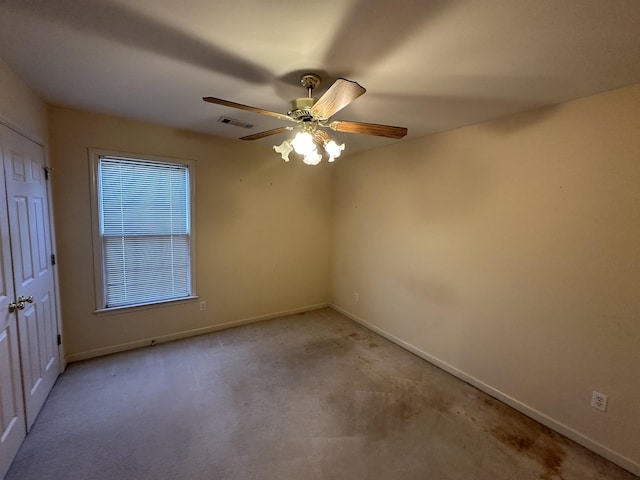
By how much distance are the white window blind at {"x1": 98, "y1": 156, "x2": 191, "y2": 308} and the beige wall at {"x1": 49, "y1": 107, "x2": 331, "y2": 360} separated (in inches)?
5.6

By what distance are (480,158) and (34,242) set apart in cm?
370

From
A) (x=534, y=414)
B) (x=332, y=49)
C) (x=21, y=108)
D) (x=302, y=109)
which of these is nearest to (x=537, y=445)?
(x=534, y=414)

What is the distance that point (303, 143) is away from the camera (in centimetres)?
168

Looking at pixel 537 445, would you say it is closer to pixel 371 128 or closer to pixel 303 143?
pixel 371 128

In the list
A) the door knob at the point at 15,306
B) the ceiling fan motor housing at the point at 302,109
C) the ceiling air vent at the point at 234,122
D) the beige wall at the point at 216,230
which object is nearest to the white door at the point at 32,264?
the door knob at the point at 15,306

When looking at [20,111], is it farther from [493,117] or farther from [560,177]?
[560,177]

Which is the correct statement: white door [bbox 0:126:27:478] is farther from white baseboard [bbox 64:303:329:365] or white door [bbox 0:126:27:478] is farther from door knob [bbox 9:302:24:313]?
white baseboard [bbox 64:303:329:365]

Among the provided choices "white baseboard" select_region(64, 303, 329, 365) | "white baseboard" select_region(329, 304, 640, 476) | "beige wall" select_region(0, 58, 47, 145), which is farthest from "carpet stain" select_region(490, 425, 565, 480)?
"beige wall" select_region(0, 58, 47, 145)

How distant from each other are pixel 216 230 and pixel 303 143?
219 cm

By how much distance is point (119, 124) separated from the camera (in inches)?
110

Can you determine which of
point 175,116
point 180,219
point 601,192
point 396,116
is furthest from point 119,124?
point 601,192

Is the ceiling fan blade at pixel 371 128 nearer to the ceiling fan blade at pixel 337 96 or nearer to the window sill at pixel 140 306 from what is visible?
→ the ceiling fan blade at pixel 337 96

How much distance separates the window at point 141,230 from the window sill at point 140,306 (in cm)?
3

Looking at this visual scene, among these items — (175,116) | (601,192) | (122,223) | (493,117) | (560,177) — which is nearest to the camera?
(601,192)
